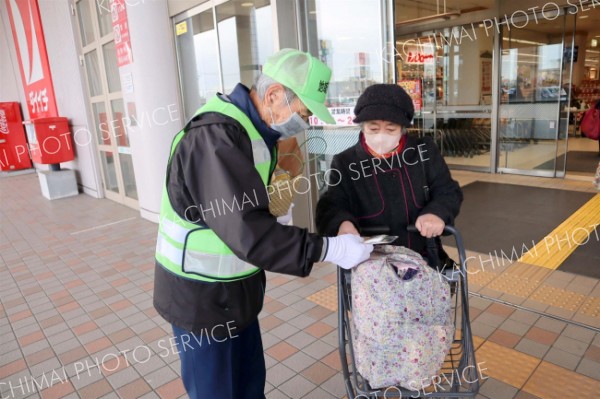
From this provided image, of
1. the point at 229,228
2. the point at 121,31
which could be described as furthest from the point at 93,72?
the point at 229,228

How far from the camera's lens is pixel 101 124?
7.14m

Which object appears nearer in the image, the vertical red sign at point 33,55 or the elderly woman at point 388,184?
the elderly woman at point 388,184

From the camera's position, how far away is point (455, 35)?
811 centimetres

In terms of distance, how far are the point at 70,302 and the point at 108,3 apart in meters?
4.32

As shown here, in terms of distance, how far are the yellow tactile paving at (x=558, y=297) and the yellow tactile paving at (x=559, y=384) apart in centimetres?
77

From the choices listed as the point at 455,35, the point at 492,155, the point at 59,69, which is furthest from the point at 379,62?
the point at 59,69

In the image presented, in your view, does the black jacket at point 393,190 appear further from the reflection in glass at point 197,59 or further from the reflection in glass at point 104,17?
the reflection in glass at point 104,17

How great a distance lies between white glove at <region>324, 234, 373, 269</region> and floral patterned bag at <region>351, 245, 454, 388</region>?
47 mm

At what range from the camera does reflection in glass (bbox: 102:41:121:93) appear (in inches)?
248

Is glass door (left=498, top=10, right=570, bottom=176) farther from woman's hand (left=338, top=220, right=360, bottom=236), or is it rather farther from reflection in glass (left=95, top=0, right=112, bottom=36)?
woman's hand (left=338, top=220, right=360, bottom=236)

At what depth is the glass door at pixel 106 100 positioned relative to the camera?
6.25 meters

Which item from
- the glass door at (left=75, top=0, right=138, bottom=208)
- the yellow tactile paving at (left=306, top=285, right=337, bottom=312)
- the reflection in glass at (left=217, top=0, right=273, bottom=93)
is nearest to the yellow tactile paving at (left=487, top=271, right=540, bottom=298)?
the yellow tactile paving at (left=306, top=285, right=337, bottom=312)

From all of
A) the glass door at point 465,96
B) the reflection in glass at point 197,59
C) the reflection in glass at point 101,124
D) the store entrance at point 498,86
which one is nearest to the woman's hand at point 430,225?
the reflection in glass at point 197,59

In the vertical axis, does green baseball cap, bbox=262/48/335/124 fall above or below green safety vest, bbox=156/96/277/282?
Answer: above
